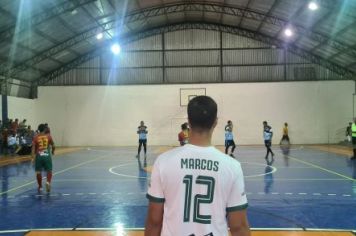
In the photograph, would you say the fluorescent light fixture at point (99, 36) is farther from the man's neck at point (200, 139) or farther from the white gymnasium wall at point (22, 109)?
the man's neck at point (200, 139)

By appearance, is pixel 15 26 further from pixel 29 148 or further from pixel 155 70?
pixel 155 70

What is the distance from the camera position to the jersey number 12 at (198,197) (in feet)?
9.40

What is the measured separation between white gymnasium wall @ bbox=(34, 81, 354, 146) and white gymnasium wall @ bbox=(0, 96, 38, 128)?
833mm

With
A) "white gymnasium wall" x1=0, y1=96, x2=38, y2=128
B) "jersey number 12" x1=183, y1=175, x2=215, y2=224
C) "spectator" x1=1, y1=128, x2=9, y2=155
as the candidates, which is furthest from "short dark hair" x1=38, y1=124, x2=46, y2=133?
"white gymnasium wall" x1=0, y1=96, x2=38, y2=128

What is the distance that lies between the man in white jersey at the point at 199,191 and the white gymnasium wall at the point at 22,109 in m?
31.9

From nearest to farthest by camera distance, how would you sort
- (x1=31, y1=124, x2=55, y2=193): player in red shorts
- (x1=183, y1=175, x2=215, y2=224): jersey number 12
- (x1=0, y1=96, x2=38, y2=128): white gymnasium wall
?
(x1=183, y1=175, x2=215, y2=224): jersey number 12
(x1=31, y1=124, x2=55, y2=193): player in red shorts
(x1=0, y1=96, x2=38, y2=128): white gymnasium wall

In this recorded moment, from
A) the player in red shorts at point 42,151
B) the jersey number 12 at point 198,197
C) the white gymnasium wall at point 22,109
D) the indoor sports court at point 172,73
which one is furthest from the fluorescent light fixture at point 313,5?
the jersey number 12 at point 198,197

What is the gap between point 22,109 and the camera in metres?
35.3

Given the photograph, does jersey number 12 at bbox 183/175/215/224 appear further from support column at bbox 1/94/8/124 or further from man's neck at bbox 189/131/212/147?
support column at bbox 1/94/8/124

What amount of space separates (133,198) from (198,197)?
8.81m

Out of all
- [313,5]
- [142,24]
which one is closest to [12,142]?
[142,24]

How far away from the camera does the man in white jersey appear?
2.87 meters

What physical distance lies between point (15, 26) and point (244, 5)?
16.6 m

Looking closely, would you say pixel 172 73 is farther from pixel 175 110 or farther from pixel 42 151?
pixel 42 151
